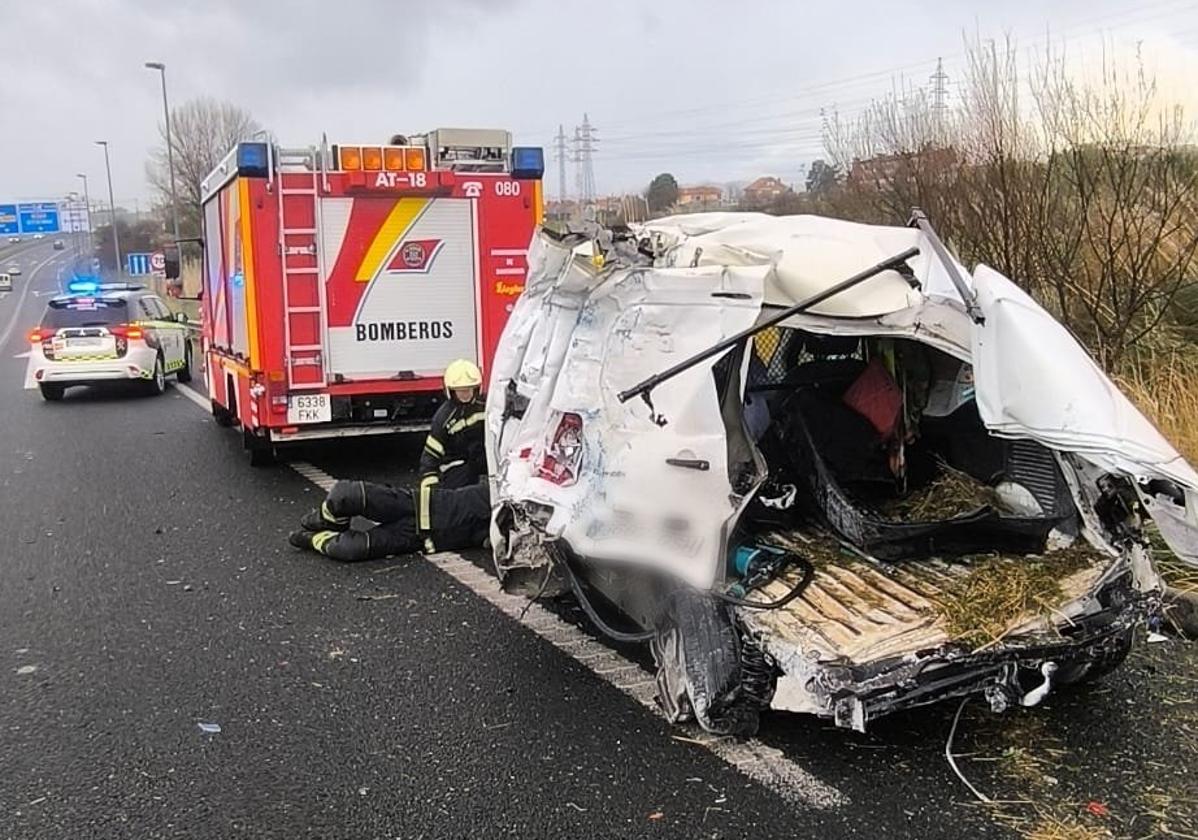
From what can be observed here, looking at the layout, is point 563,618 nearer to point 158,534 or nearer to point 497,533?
point 497,533

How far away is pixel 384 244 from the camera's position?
8883 millimetres

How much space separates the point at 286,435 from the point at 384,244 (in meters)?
1.70

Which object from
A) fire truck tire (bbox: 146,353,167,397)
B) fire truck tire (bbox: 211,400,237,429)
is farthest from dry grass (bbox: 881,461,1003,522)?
fire truck tire (bbox: 146,353,167,397)

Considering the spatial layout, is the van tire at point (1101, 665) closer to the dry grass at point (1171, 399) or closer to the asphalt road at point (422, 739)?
the asphalt road at point (422, 739)

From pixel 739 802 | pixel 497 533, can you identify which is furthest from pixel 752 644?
pixel 497 533

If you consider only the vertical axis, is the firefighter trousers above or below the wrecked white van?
below

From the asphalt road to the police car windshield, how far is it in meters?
9.63

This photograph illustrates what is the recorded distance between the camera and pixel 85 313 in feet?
49.8

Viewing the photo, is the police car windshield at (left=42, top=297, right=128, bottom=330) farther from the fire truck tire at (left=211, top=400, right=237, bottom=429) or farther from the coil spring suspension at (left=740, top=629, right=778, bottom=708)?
the coil spring suspension at (left=740, top=629, right=778, bottom=708)

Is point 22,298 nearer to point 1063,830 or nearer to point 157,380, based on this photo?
point 157,380

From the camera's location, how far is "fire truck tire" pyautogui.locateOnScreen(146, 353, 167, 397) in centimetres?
1542

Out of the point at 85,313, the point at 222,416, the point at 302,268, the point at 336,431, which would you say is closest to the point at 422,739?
the point at 336,431

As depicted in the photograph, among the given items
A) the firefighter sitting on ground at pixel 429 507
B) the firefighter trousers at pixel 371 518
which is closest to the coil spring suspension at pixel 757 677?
the firefighter sitting on ground at pixel 429 507

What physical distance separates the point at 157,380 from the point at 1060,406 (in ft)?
46.7
